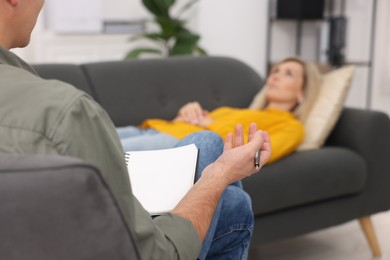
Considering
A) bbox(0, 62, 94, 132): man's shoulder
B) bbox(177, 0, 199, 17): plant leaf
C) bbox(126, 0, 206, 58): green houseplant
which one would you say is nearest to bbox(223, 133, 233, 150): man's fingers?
bbox(0, 62, 94, 132): man's shoulder

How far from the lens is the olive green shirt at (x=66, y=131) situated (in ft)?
2.68

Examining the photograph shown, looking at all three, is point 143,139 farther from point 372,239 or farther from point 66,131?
point 66,131

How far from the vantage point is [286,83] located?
2.74m

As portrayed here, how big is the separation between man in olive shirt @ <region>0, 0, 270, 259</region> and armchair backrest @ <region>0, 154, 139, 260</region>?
0.09 ft

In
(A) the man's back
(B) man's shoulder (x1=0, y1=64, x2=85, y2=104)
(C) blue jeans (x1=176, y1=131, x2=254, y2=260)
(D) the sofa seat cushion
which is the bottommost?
(D) the sofa seat cushion

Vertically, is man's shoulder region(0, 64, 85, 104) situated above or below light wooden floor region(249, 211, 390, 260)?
above

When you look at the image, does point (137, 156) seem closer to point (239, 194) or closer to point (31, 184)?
point (239, 194)

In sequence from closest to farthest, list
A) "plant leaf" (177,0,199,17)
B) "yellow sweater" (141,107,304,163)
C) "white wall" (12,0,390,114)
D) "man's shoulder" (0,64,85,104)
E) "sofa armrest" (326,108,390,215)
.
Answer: "man's shoulder" (0,64,85,104) < "yellow sweater" (141,107,304,163) < "sofa armrest" (326,108,390,215) < "plant leaf" (177,0,199,17) < "white wall" (12,0,390,114)

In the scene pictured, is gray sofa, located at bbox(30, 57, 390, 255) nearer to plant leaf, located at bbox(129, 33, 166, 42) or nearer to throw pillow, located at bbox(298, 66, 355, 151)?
throw pillow, located at bbox(298, 66, 355, 151)

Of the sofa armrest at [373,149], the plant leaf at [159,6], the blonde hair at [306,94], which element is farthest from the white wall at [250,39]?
the sofa armrest at [373,149]

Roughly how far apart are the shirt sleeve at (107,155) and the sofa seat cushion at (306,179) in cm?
129

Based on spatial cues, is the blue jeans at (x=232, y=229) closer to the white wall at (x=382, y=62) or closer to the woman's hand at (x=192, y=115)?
the woman's hand at (x=192, y=115)

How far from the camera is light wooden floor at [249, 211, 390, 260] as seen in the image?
8.50 ft

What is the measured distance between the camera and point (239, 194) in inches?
55.9
